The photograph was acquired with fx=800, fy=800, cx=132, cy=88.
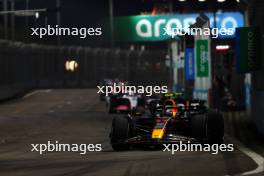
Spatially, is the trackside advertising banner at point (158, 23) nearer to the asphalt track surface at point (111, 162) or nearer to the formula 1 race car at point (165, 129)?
the asphalt track surface at point (111, 162)

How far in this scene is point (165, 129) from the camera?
19719 mm

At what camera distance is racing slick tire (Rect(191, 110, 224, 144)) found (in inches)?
781

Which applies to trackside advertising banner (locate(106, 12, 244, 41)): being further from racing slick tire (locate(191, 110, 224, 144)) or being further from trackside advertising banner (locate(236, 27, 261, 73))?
racing slick tire (locate(191, 110, 224, 144))

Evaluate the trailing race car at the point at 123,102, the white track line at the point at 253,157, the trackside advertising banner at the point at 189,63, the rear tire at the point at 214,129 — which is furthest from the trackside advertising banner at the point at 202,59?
the rear tire at the point at 214,129

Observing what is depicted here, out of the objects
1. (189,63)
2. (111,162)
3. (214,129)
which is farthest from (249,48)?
(189,63)

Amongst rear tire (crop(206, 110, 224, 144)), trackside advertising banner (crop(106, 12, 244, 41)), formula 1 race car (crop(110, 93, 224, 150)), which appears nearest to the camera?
formula 1 race car (crop(110, 93, 224, 150))

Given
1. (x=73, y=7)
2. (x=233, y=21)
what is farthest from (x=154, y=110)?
(x=73, y=7)

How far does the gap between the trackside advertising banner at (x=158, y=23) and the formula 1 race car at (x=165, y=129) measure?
45348 millimetres

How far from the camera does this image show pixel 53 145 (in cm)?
2270

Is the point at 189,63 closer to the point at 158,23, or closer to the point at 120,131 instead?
the point at 158,23

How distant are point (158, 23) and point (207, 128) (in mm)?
49016

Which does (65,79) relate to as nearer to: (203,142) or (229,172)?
(203,142)

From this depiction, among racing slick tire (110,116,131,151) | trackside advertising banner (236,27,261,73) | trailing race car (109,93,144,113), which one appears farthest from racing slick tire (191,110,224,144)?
trailing race car (109,93,144,113)

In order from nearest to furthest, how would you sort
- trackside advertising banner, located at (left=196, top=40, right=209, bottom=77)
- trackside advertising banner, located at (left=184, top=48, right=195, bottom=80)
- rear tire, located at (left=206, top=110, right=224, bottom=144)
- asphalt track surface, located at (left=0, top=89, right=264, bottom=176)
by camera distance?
asphalt track surface, located at (left=0, top=89, right=264, bottom=176) < rear tire, located at (left=206, top=110, right=224, bottom=144) < trackside advertising banner, located at (left=196, top=40, right=209, bottom=77) < trackside advertising banner, located at (left=184, top=48, right=195, bottom=80)
